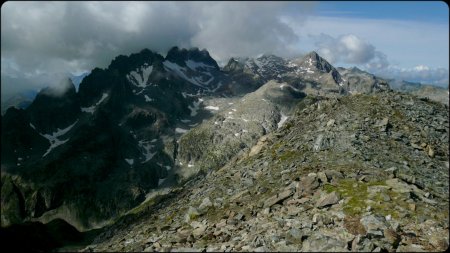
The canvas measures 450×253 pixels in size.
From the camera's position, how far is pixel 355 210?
25.1 m

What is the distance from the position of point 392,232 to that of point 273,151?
17.7m

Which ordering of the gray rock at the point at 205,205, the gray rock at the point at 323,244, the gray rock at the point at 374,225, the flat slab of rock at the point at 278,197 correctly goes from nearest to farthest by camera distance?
the gray rock at the point at 323,244, the gray rock at the point at 374,225, the flat slab of rock at the point at 278,197, the gray rock at the point at 205,205

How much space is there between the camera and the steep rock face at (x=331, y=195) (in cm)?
2344

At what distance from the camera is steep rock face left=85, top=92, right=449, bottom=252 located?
76.9 feet

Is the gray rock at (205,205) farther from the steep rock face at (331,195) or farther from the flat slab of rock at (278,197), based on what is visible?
the flat slab of rock at (278,197)

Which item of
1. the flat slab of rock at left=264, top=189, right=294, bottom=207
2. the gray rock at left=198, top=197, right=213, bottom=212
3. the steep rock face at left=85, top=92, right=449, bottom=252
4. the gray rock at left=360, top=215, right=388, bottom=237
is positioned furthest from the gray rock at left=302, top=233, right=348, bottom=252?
the gray rock at left=198, top=197, right=213, bottom=212

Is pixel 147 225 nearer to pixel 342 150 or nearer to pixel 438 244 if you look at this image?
pixel 342 150

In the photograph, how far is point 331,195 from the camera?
26.5 metres

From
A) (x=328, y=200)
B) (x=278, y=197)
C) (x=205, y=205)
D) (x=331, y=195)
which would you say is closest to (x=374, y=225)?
(x=328, y=200)

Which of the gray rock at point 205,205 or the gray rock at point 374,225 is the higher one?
the gray rock at point 205,205

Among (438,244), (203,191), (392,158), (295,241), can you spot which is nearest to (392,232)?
(438,244)

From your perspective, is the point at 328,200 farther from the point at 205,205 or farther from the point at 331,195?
the point at 205,205

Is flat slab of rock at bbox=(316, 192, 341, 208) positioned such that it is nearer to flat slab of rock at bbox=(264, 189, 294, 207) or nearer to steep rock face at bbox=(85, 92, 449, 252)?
steep rock face at bbox=(85, 92, 449, 252)

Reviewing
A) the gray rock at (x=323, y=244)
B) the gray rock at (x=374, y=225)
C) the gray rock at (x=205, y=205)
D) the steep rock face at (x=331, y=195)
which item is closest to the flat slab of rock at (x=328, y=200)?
the steep rock face at (x=331, y=195)
